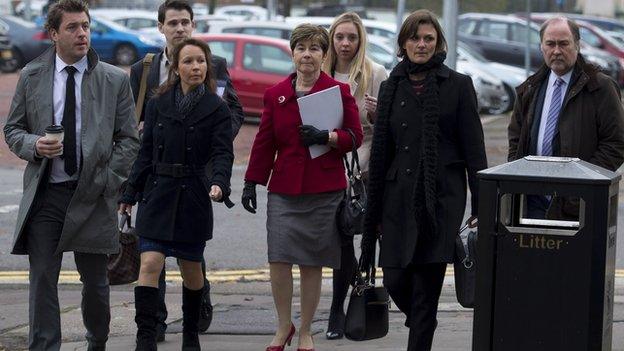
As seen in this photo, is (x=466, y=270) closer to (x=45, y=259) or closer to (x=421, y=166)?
(x=421, y=166)

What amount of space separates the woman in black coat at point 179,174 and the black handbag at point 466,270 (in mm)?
1242

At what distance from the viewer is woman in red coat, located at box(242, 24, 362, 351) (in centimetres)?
693

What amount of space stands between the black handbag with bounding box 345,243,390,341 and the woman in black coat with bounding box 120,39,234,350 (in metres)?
0.84

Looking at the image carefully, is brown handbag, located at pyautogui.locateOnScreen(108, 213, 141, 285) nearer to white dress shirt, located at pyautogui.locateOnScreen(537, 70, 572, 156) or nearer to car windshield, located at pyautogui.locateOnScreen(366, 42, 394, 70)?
white dress shirt, located at pyautogui.locateOnScreen(537, 70, 572, 156)

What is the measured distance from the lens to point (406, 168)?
6312 mm

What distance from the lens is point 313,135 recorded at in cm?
684

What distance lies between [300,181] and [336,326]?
1.14m

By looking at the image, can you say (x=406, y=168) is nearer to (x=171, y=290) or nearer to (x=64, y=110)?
(x=64, y=110)

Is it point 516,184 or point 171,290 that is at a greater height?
point 516,184

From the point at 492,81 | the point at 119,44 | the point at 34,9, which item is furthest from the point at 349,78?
the point at 34,9

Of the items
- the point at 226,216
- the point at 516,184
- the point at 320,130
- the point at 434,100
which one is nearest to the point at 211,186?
the point at 320,130

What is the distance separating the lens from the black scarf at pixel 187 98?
684 centimetres

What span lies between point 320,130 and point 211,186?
2.22 ft

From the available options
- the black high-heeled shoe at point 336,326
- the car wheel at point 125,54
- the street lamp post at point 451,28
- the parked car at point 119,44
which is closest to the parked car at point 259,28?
the street lamp post at point 451,28
